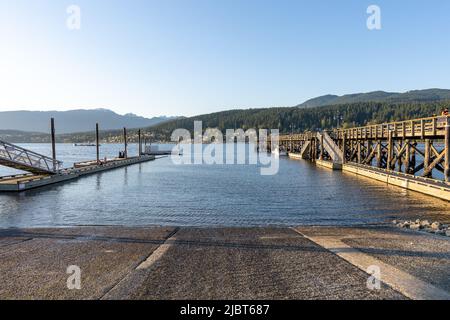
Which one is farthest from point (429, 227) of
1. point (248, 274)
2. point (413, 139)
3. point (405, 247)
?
point (413, 139)

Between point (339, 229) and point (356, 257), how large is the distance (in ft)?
15.6

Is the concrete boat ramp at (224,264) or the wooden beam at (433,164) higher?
the wooden beam at (433,164)

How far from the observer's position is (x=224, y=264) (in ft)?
31.0

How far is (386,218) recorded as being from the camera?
18.9 m

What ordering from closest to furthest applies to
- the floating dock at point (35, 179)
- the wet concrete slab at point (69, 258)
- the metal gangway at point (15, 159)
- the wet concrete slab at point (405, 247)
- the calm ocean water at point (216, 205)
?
the wet concrete slab at point (69, 258), the wet concrete slab at point (405, 247), the calm ocean water at point (216, 205), the floating dock at point (35, 179), the metal gangway at point (15, 159)

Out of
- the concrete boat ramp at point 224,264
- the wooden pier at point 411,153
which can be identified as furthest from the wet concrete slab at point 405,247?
the wooden pier at point 411,153

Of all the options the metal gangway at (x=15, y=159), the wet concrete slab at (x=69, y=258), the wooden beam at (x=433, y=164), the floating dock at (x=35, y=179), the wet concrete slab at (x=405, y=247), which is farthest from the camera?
the metal gangway at (x=15, y=159)

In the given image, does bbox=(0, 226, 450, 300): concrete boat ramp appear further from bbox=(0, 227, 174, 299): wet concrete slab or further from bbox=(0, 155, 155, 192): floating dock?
bbox=(0, 155, 155, 192): floating dock

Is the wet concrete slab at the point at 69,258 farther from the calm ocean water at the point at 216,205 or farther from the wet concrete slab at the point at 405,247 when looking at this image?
the wet concrete slab at the point at 405,247

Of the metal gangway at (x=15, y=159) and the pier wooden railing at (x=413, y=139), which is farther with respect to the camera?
the metal gangway at (x=15, y=159)

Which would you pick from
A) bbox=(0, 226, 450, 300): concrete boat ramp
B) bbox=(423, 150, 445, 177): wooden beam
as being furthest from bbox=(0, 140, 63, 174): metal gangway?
bbox=(423, 150, 445, 177): wooden beam

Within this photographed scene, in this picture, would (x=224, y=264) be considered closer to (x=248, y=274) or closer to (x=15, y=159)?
(x=248, y=274)

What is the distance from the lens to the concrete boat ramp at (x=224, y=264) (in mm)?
7543

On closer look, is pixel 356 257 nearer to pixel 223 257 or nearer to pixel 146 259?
pixel 223 257
